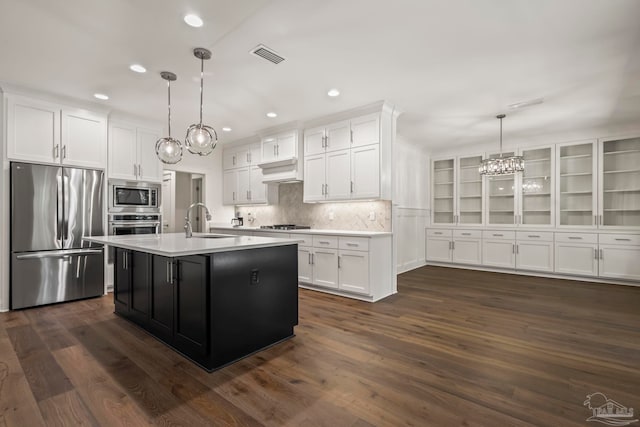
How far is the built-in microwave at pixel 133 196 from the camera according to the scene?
458cm

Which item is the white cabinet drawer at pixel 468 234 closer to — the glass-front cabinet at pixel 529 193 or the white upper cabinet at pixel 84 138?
the glass-front cabinet at pixel 529 193

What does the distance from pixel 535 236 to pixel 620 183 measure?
1566 millimetres

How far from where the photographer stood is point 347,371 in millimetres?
2270

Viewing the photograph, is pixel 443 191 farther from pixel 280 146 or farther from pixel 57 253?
pixel 57 253

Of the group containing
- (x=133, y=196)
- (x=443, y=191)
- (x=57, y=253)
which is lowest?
(x=57, y=253)

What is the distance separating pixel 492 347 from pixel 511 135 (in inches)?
183

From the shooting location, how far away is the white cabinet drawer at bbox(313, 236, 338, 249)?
175 inches

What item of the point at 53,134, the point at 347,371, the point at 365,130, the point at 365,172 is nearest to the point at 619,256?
the point at 365,172

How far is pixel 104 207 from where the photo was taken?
442cm

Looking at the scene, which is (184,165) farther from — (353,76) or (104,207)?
(353,76)

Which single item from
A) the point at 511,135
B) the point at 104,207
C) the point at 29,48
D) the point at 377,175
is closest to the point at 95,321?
the point at 104,207

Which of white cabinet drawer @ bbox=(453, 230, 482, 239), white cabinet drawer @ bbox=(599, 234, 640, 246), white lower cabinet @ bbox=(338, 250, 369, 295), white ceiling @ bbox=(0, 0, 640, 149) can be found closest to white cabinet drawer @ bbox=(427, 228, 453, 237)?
white cabinet drawer @ bbox=(453, 230, 482, 239)

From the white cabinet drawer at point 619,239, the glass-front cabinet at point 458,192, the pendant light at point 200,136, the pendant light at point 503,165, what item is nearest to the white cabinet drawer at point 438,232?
the glass-front cabinet at point 458,192

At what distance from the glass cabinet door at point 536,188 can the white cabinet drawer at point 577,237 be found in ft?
1.12
